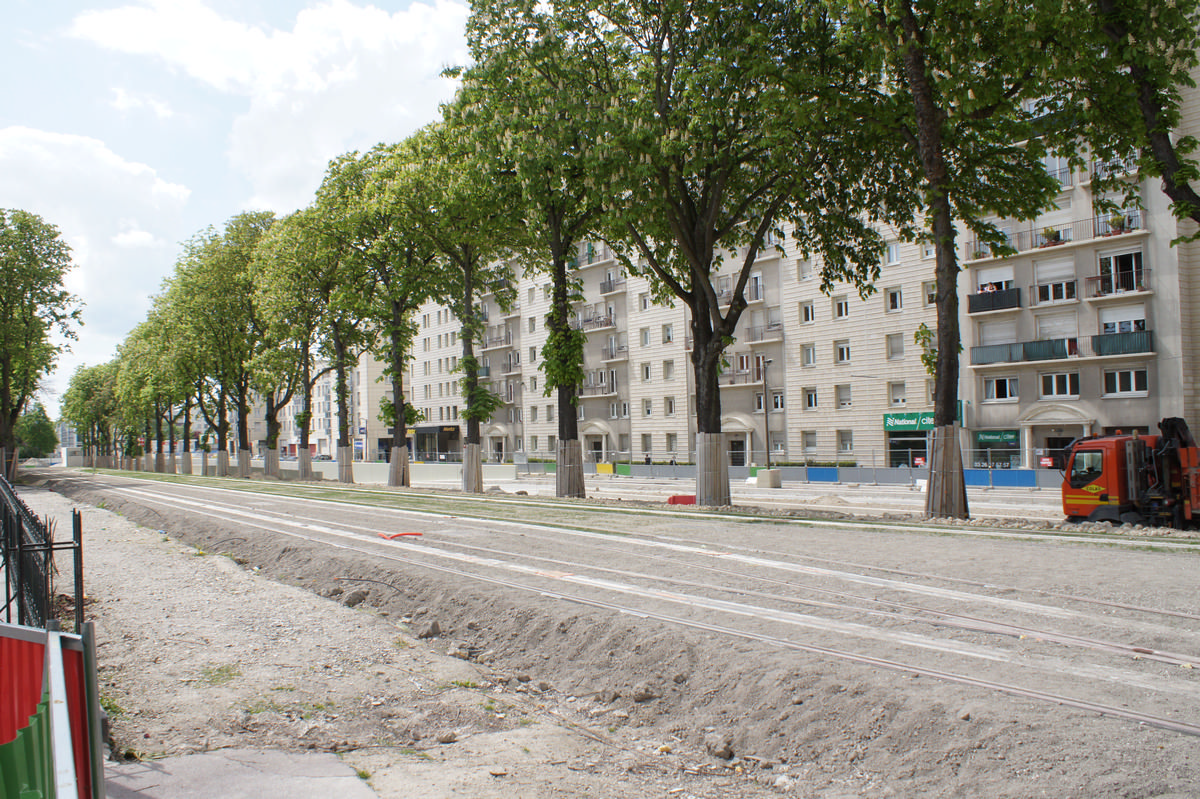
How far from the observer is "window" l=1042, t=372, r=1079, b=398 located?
40188 millimetres

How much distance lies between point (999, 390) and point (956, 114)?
105 feet

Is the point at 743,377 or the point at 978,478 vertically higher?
the point at 743,377

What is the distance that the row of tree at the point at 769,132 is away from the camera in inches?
538

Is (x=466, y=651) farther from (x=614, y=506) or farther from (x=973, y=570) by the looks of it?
(x=614, y=506)

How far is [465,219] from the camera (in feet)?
81.4

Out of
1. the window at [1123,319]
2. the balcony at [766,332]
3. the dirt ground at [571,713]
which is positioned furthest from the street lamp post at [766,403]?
the dirt ground at [571,713]

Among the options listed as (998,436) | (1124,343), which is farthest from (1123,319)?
(998,436)

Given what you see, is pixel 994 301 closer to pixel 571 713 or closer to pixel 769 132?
pixel 769 132

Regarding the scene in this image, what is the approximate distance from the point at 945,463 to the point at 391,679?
11.8 m

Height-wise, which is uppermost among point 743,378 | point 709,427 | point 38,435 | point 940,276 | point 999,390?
point 743,378

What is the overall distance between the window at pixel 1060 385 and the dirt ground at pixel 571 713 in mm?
39909

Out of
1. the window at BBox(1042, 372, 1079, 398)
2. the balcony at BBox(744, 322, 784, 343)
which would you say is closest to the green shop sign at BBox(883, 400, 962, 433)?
the window at BBox(1042, 372, 1079, 398)

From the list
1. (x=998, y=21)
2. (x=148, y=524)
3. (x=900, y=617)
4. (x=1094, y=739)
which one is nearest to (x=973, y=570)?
(x=900, y=617)

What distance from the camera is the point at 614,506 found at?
61.2 feet
